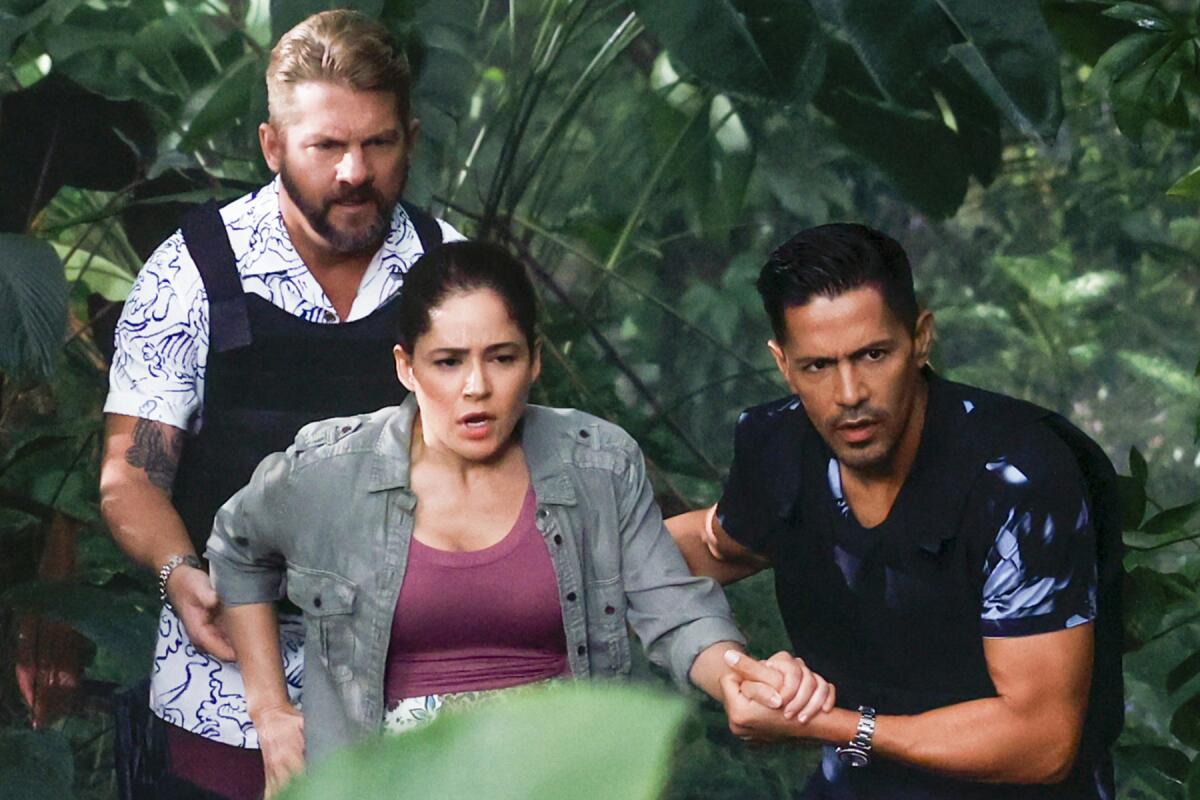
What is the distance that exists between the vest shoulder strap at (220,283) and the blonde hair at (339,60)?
0.13 m

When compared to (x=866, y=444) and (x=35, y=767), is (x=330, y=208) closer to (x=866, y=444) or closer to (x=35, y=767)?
(x=866, y=444)

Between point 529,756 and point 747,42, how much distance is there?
1.83 meters

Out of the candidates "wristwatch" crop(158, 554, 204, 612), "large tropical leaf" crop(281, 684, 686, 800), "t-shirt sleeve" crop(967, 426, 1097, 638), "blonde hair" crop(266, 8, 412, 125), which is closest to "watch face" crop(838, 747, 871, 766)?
"t-shirt sleeve" crop(967, 426, 1097, 638)

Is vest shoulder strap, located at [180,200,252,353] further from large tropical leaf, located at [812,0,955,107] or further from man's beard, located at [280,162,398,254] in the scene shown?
large tropical leaf, located at [812,0,955,107]

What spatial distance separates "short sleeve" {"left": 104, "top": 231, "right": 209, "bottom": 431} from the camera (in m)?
1.63

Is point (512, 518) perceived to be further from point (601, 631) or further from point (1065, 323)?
point (1065, 323)

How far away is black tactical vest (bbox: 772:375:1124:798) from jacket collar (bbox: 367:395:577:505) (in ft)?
0.85

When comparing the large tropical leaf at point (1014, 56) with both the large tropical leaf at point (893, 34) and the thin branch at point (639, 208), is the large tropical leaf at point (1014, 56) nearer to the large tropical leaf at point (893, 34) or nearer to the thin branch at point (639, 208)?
the large tropical leaf at point (893, 34)

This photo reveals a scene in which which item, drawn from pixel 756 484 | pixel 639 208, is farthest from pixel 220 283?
pixel 639 208

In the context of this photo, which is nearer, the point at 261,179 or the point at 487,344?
the point at 487,344

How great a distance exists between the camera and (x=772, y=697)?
4.88 feet

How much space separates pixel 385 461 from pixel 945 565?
519 mm

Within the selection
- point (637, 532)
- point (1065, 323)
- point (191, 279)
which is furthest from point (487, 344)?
point (1065, 323)

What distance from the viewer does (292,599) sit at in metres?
1.54
